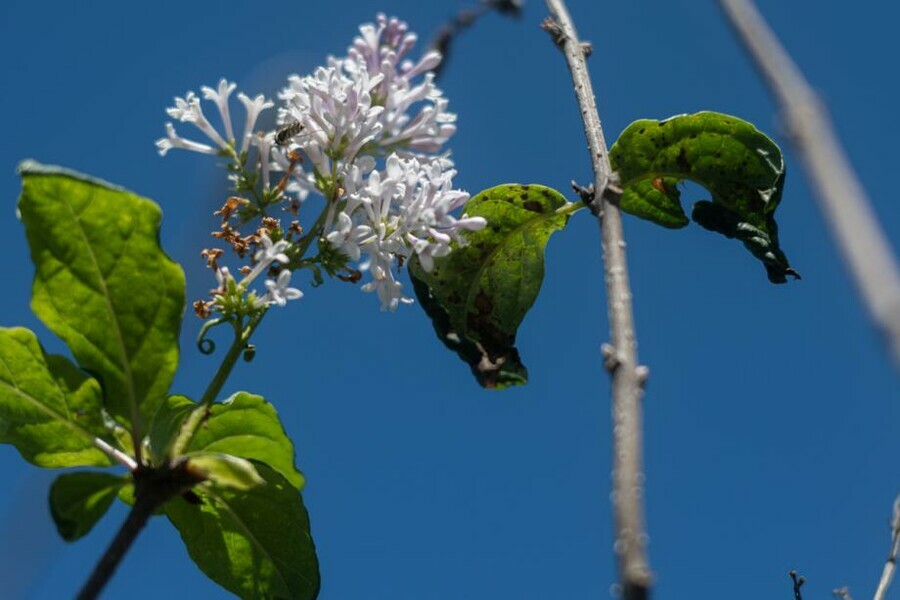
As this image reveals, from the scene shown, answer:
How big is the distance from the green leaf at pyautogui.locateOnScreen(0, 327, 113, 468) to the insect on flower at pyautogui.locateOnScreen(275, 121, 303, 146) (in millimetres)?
743

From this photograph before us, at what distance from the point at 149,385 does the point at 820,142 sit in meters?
1.55

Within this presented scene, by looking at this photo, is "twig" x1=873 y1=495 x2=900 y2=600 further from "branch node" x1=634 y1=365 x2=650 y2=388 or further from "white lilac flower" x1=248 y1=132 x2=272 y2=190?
"white lilac flower" x1=248 y1=132 x2=272 y2=190

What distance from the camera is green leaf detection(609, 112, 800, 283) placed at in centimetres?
241

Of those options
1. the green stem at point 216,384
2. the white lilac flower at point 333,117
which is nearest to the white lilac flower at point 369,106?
the white lilac flower at point 333,117

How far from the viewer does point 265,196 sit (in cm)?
244

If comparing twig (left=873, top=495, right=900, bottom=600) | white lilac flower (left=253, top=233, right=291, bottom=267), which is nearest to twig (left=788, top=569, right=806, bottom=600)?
twig (left=873, top=495, right=900, bottom=600)

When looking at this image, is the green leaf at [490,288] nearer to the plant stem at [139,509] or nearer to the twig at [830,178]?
the plant stem at [139,509]

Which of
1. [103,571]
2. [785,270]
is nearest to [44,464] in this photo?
[103,571]

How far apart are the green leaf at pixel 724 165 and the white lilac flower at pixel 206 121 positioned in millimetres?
874

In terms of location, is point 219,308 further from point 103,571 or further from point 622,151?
point 622,151

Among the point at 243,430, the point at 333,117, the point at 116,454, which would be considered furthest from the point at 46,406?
the point at 333,117

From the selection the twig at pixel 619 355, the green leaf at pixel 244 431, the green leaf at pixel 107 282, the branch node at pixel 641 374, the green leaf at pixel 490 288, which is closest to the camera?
the twig at pixel 619 355

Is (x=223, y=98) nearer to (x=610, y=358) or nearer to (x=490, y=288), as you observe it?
(x=490, y=288)

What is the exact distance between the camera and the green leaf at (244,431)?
222 centimetres
